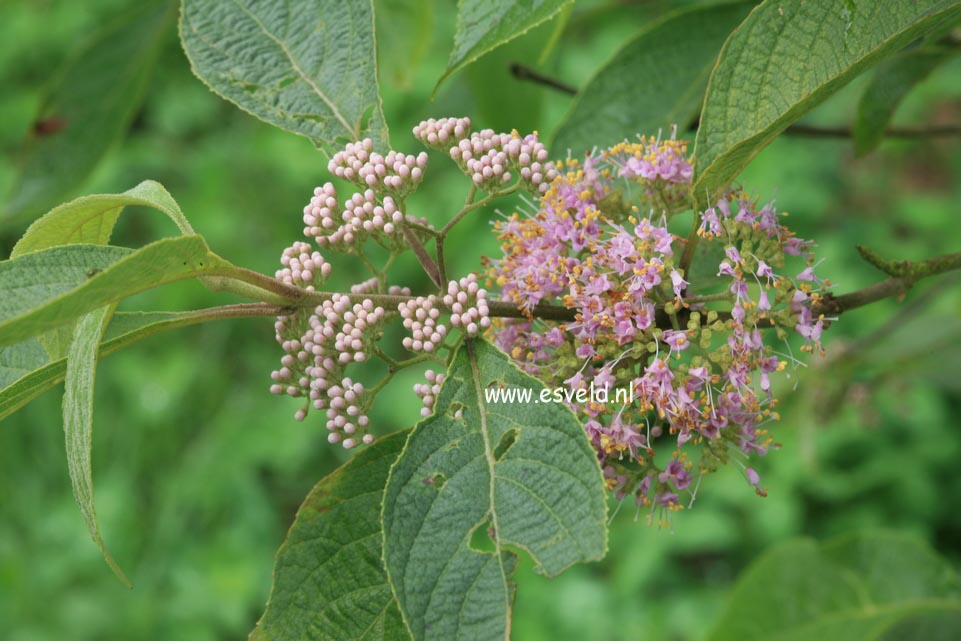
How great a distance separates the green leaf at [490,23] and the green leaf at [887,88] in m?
1.06

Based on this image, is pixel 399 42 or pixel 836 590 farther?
pixel 399 42

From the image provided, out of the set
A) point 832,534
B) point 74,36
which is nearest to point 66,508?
point 74,36

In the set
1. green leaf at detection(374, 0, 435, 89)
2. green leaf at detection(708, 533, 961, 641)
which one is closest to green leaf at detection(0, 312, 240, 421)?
green leaf at detection(708, 533, 961, 641)

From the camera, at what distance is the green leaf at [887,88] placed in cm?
221

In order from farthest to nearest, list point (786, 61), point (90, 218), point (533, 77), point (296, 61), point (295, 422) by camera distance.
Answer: point (295, 422) < point (533, 77) < point (296, 61) < point (90, 218) < point (786, 61)

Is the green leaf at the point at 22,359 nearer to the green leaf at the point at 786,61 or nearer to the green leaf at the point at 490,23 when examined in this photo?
the green leaf at the point at 490,23

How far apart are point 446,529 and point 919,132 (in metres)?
2.04

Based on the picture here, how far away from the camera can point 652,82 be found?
7.54ft

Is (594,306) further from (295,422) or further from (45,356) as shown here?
(295,422)

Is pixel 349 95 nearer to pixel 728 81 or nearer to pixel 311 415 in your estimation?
pixel 728 81

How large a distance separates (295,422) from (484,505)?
4.45 m

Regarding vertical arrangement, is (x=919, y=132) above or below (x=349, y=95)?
below

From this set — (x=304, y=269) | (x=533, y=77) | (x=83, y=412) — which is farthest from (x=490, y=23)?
(x=533, y=77)

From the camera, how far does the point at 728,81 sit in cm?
147
